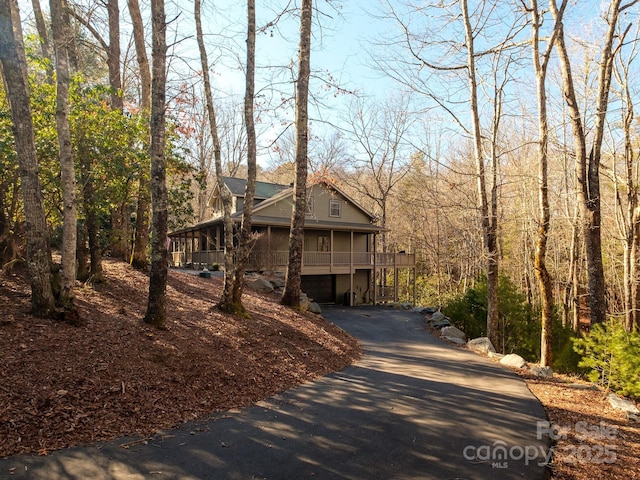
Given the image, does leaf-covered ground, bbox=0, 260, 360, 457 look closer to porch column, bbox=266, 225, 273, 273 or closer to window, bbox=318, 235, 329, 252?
porch column, bbox=266, 225, 273, 273

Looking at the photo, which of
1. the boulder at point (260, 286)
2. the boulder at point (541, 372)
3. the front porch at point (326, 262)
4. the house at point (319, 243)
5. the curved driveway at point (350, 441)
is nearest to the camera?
the curved driveway at point (350, 441)

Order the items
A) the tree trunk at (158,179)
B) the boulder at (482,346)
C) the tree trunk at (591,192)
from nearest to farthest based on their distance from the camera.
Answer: the tree trunk at (158,179) < the tree trunk at (591,192) < the boulder at (482,346)

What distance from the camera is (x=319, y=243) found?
70.7 ft

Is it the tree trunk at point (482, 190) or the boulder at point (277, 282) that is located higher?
the tree trunk at point (482, 190)

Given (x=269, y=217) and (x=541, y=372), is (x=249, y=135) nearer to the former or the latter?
(x=541, y=372)

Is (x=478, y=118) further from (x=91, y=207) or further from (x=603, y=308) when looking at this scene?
(x=91, y=207)

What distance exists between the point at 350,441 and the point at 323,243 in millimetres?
Answer: 17973

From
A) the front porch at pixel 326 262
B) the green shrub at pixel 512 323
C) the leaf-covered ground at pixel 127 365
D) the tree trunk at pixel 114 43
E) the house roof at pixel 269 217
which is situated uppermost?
the tree trunk at pixel 114 43

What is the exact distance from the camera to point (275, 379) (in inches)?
225

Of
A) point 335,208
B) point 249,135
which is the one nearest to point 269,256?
point 335,208

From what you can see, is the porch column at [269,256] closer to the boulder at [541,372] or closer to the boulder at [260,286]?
the boulder at [260,286]

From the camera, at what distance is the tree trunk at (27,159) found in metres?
5.04

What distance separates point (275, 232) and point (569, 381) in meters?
15.0

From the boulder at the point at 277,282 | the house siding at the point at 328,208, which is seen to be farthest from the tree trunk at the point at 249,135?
the house siding at the point at 328,208
